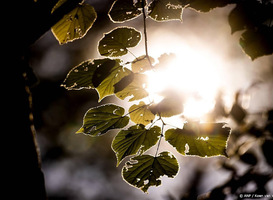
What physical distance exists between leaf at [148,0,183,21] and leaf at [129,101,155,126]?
1.02ft

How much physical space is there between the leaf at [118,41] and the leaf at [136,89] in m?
0.11

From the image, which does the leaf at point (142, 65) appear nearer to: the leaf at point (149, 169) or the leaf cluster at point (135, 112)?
the leaf cluster at point (135, 112)

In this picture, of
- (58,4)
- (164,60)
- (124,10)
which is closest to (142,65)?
(164,60)

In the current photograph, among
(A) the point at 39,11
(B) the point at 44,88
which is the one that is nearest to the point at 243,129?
(A) the point at 39,11

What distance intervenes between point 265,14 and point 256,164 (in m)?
1.52

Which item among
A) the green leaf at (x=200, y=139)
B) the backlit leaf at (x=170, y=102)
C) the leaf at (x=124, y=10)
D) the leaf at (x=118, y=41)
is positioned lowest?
the green leaf at (x=200, y=139)

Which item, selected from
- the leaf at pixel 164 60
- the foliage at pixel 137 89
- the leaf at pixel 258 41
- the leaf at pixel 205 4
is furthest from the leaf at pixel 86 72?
the leaf at pixel 258 41

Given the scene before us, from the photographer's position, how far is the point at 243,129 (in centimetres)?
178

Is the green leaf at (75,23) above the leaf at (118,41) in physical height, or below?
above

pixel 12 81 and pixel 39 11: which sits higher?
pixel 39 11

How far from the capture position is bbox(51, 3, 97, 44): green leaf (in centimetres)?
65

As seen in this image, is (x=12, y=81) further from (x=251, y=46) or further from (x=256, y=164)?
(x=256, y=164)

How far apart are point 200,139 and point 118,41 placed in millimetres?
426

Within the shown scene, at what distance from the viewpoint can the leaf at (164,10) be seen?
0.64 meters
